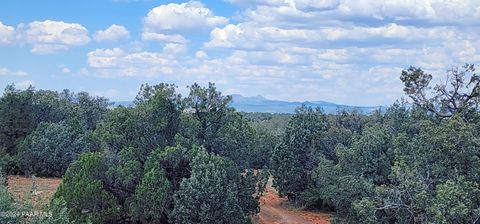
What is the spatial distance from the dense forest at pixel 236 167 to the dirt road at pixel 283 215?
3.37ft

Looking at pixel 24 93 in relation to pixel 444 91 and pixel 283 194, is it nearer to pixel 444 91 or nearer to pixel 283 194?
pixel 283 194

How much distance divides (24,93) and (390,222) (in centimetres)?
2717

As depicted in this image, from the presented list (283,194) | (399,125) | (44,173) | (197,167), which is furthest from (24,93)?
(399,125)

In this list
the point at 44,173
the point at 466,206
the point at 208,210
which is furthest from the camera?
the point at 44,173

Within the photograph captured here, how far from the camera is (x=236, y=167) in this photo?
71.6 feet

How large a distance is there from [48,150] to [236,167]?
654 inches

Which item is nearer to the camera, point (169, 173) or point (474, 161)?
point (474, 161)

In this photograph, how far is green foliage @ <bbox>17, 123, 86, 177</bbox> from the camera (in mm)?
33469

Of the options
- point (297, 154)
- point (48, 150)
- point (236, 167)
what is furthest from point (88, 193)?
point (297, 154)

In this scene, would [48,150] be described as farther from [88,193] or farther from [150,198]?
[150,198]

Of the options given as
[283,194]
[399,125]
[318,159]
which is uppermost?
[399,125]

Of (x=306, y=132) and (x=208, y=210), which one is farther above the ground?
(x=306, y=132)

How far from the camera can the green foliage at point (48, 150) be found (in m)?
33.5

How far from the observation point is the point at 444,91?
18781mm
